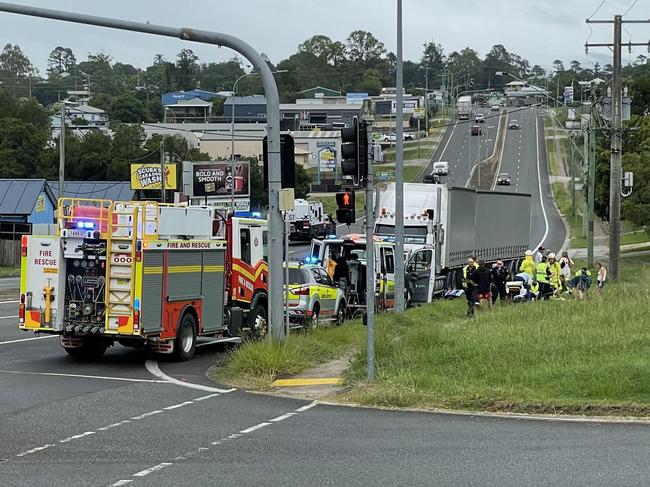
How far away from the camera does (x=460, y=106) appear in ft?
564

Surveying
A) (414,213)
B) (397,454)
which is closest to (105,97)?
(414,213)

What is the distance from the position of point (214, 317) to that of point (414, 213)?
584 inches

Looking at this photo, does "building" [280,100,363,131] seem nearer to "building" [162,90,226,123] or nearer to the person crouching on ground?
"building" [162,90,226,123]

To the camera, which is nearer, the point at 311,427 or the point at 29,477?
the point at 29,477

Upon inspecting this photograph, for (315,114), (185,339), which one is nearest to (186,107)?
(315,114)

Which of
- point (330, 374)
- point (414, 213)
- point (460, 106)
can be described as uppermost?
point (460, 106)

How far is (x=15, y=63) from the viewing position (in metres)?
187

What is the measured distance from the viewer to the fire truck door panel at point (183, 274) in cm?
1847

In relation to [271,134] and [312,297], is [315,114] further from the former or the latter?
[271,134]

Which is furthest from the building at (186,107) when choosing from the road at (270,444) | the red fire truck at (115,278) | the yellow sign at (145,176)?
the road at (270,444)

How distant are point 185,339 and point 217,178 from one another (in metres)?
48.4

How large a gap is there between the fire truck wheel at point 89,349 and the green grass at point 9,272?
32.8m

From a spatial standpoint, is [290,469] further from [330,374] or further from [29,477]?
[330,374]

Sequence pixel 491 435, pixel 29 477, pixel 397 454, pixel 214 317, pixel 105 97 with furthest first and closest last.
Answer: pixel 105 97 → pixel 214 317 → pixel 491 435 → pixel 397 454 → pixel 29 477
